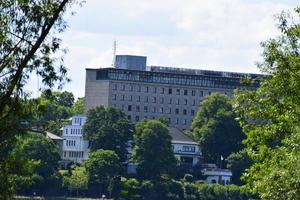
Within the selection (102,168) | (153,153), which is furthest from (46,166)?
(153,153)

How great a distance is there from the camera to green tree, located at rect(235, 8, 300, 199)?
50.5 m

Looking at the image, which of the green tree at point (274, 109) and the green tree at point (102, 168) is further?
the green tree at point (102, 168)

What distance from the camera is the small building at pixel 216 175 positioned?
633ft

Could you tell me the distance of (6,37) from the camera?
4166cm

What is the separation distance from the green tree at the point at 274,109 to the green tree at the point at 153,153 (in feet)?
400

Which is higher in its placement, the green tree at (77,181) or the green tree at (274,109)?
the green tree at (77,181)

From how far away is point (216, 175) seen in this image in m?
193

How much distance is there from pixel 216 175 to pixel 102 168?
78.8ft

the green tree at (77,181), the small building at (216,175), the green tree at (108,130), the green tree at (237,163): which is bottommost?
the green tree at (77,181)

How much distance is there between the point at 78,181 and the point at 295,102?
121737mm

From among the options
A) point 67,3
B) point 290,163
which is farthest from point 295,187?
point 67,3

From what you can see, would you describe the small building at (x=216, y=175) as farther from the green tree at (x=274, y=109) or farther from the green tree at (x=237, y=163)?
the green tree at (x=274, y=109)

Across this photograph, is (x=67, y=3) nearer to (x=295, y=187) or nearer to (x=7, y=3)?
(x=7, y=3)

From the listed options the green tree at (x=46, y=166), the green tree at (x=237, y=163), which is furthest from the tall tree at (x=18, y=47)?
the green tree at (x=237, y=163)
